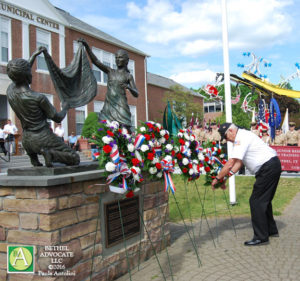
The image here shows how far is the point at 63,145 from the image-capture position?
4.09 meters

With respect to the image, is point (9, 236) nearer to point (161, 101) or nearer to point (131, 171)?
point (131, 171)

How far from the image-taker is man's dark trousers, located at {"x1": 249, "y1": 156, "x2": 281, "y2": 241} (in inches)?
202

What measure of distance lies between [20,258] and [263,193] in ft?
11.8

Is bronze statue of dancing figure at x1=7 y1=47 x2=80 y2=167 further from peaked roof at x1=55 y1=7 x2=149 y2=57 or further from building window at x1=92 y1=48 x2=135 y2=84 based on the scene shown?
building window at x1=92 y1=48 x2=135 y2=84

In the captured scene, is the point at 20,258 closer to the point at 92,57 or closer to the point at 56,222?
the point at 56,222

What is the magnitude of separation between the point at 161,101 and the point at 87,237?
34.1 meters

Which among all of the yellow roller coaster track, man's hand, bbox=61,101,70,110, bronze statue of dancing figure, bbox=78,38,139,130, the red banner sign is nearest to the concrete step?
bronze statue of dancing figure, bbox=78,38,139,130

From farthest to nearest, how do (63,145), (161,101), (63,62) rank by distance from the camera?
1. (161,101)
2. (63,62)
3. (63,145)

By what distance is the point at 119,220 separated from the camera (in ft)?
14.3

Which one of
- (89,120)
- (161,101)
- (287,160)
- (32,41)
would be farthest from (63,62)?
(161,101)

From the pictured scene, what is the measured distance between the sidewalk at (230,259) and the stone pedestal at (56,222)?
75cm

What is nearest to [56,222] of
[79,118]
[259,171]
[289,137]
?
[259,171]

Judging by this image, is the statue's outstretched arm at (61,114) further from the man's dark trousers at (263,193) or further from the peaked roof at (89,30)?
the peaked roof at (89,30)

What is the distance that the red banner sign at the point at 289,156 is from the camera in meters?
13.1
